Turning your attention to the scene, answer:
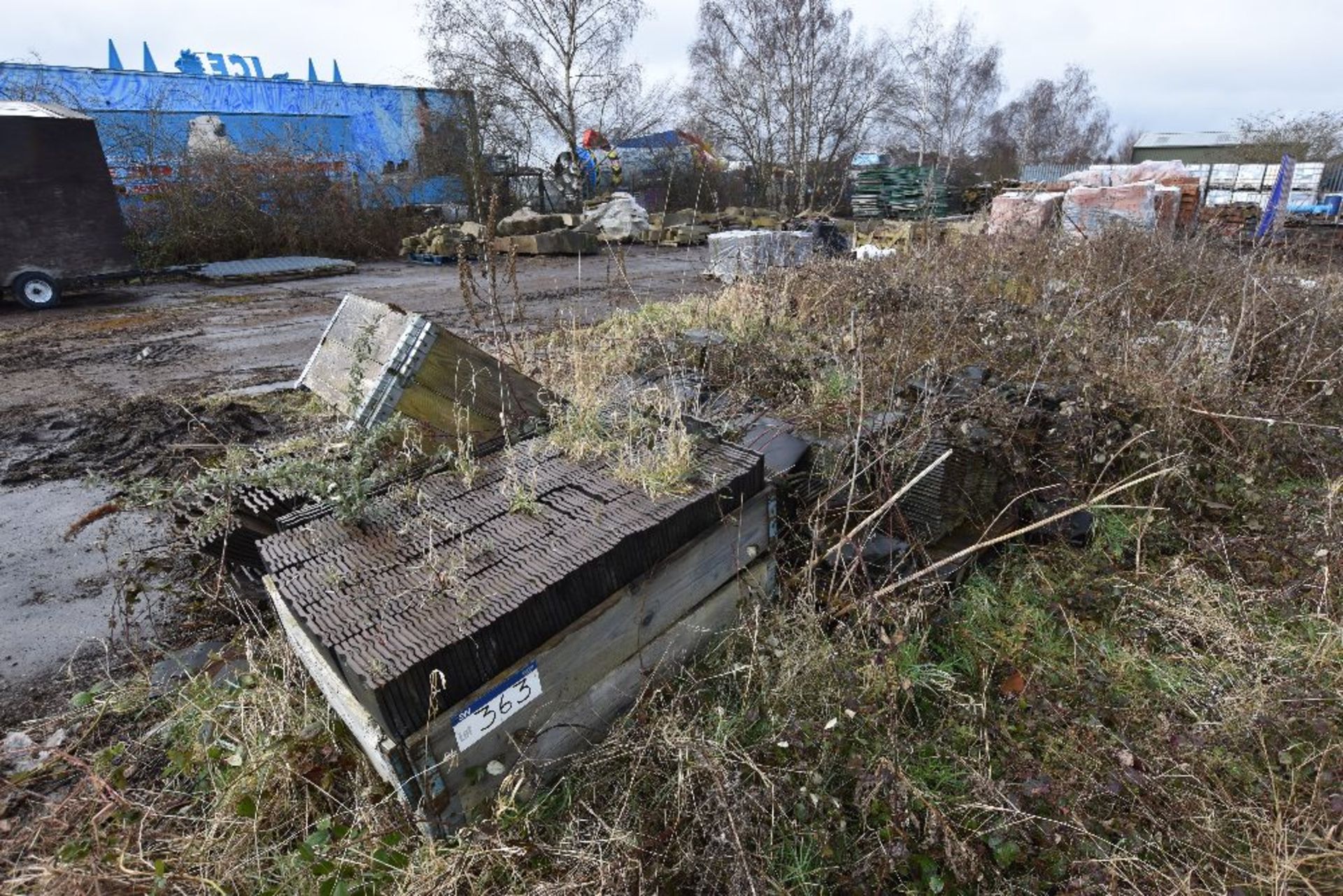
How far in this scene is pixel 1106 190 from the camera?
356 inches

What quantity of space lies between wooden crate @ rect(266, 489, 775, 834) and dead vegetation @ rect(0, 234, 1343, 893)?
3.3 inches

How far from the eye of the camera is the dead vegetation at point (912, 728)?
1682mm

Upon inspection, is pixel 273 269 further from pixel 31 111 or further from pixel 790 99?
pixel 790 99

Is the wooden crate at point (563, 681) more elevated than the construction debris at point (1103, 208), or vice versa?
the construction debris at point (1103, 208)

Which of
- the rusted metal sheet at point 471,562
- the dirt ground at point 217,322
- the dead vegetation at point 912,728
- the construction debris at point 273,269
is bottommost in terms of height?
the dead vegetation at point 912,728

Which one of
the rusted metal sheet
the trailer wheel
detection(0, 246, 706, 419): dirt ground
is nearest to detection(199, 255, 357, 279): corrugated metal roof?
detection(0, 246, 706, 419): dirt ground

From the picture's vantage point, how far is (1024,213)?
9.30 m

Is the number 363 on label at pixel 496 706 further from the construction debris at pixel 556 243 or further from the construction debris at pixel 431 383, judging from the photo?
the construction debris at pixel 556 243

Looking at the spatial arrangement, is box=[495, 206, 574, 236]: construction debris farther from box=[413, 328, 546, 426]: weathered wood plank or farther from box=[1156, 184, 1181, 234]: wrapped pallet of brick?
box=[413, 328, 546, 426]: weathered wood plank

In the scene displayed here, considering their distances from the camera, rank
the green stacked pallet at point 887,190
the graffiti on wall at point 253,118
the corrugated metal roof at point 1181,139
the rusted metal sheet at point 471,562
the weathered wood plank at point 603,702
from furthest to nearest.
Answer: the corrugated metal roof at point 1181,139
the green stacked pallet at point 887,190
the graffiti on wall at point 253,118
the weathered wood plank at point 603,702
the rusted metal sheet at point 471,562

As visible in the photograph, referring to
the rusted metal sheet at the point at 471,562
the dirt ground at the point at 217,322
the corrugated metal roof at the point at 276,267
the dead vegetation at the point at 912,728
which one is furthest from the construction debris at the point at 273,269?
the rusted metal sheet at the point at 471,562

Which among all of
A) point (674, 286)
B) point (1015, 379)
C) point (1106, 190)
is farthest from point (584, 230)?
point (1015, 379)

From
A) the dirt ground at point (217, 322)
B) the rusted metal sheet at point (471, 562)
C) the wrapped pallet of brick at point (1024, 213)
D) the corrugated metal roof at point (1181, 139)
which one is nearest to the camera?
the rusted metal sheet at point (471, 562)

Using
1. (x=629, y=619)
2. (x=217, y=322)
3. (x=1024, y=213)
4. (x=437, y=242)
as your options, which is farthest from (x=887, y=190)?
(x=629, y=619)
